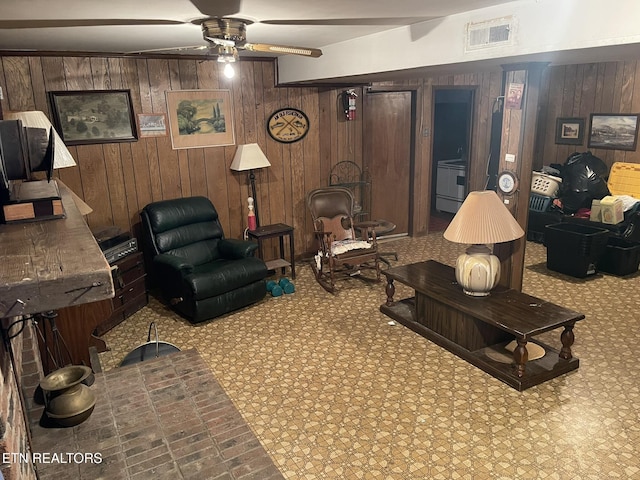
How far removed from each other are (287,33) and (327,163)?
2.60 metres

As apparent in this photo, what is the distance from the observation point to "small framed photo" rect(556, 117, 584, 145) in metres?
6.59

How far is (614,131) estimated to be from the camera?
6.18 m

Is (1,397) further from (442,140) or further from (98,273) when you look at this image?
(442,140)

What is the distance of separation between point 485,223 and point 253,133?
9.64 feet

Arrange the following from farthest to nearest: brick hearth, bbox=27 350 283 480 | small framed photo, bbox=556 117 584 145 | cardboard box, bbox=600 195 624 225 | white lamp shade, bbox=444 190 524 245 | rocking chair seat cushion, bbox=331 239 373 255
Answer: small framed photo, bbox=556 117 584 145, cardboard box, bbox=600 195 624 225, rocking chair seat cushion, bbox=331 239 373 255, white lamp shade, bbox=444 190 524 245, brick hearth, bbox=27 350 283 480

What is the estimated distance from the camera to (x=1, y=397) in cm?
130

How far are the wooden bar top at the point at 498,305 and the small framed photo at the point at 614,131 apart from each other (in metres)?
3.53

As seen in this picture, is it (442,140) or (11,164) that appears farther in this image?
(442,140)

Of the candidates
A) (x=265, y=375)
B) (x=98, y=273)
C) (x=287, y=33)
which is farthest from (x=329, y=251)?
(x=98, y=273)

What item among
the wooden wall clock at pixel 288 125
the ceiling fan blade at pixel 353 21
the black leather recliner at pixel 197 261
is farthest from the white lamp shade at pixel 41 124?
the wooden wall clock at pixel 288 125

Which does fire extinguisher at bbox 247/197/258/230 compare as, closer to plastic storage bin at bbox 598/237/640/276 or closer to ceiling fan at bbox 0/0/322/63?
ceiling fan at bbox 0/0/322/63

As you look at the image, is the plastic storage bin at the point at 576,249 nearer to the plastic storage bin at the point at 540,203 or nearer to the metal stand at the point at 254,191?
the plastic storage bin at the point at 540,203

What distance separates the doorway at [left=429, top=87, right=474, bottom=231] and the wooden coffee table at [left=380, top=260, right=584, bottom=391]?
3.45m

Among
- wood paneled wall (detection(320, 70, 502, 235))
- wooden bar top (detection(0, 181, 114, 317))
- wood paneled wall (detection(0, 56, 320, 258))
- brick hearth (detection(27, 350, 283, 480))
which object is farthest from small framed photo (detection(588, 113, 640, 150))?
wooden bar top (detection(0, 181, 114, 317))
